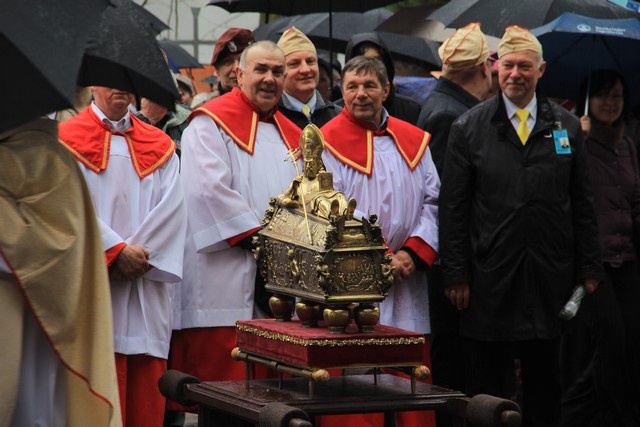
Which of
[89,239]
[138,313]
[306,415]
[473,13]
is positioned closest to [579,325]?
[473,13]

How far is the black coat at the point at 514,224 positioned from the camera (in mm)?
7465

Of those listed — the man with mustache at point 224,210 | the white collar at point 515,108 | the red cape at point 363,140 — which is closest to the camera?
the man with mustache at point 224,210

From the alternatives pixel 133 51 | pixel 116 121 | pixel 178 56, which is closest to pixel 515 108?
pixel 116 121

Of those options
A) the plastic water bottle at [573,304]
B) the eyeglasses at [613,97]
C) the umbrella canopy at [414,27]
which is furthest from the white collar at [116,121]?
the umbrella canopy at [414,27]

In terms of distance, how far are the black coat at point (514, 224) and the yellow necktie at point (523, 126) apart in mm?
43

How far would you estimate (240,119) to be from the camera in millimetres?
7543

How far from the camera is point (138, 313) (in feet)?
23.0

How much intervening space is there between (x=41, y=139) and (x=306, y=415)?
145 centimetres

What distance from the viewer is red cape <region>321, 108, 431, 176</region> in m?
7.57

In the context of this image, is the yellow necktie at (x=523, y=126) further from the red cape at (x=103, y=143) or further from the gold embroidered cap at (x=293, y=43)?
the red cape at (x=103, y=143)

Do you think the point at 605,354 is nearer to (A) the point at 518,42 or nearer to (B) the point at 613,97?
(B) the point at 613,97

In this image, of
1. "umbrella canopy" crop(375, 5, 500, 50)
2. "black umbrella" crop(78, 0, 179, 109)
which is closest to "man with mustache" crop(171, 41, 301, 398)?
"black umbrella" crop(78, 0, 179, 109)

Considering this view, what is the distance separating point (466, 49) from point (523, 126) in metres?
1.13

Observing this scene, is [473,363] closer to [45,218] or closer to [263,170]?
[263,170]
